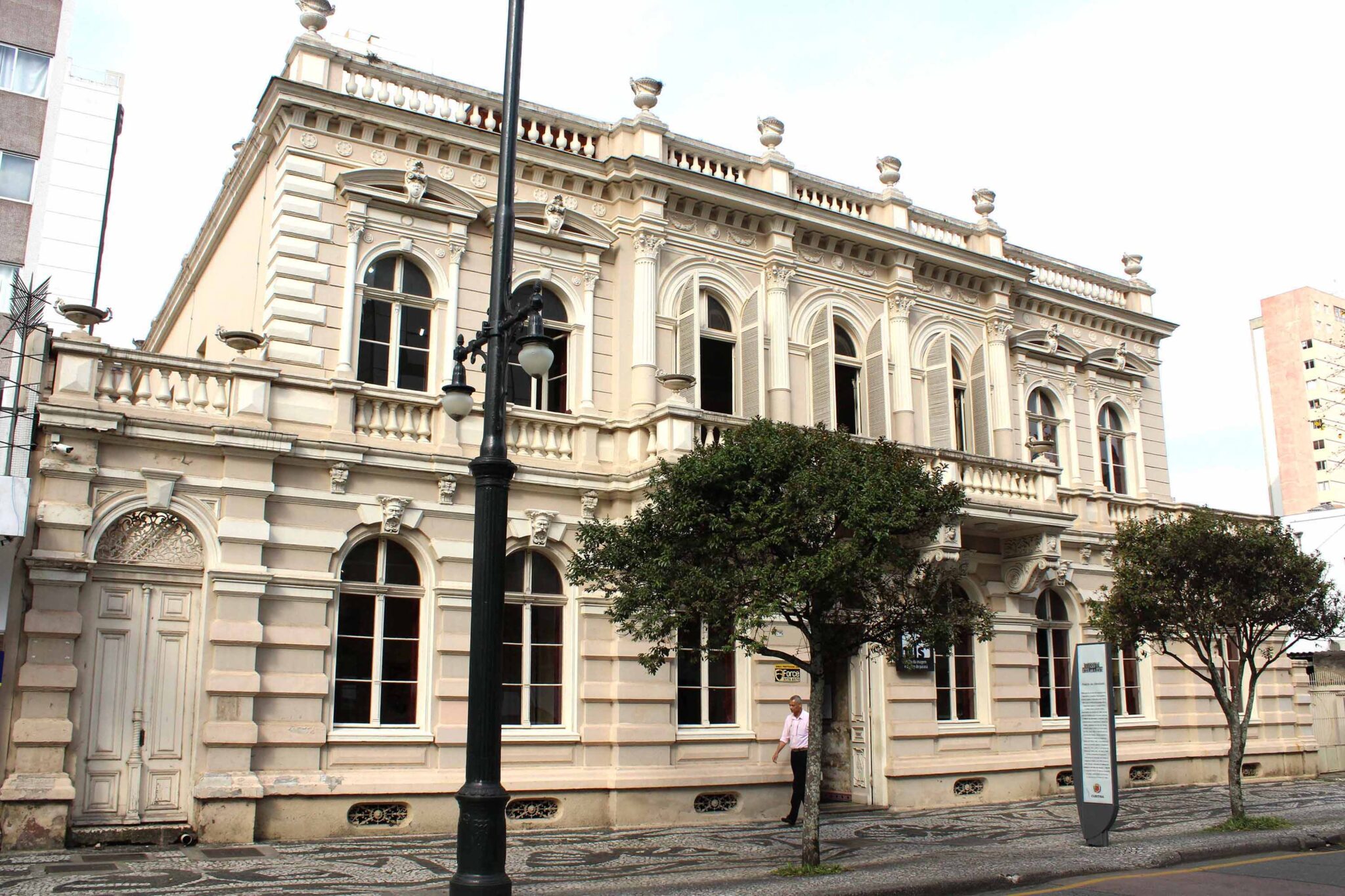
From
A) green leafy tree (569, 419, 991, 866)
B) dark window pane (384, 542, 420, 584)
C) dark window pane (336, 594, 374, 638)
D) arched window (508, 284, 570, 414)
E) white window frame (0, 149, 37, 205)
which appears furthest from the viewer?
white window frame (0, 149, 37, 205)

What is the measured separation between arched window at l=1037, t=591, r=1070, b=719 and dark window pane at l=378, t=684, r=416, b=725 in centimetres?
1172

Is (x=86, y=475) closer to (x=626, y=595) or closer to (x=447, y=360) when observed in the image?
(x=447, y=360)

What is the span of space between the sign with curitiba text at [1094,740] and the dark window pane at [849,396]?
7.34m

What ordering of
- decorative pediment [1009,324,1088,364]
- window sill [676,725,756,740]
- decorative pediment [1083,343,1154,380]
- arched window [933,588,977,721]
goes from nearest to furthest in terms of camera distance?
window sill [676,725,756,740], arched window [933,588,977,721], decorative pediment [1009,324,1088,364], decorative pediment [1083,343,1154,380]

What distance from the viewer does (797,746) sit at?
16.5 metres

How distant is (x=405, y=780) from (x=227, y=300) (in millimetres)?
8507

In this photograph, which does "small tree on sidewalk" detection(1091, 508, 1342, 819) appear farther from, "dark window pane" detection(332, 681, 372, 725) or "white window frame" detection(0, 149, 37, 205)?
"white window frame" detection(0, 149, 37, 205)

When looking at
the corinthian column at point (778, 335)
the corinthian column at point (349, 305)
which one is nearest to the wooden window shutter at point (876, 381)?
the corinthian column at point (778, 335)

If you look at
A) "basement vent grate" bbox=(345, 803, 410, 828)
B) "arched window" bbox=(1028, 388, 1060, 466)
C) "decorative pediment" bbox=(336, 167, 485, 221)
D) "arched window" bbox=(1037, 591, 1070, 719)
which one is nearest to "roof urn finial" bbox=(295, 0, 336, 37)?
"decorative pediment" bbox=(336, 167, 485, 221)

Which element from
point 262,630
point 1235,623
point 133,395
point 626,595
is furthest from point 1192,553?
point 133,395

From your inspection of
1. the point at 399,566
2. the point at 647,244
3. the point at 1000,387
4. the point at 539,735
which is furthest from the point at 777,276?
the point at 539,735

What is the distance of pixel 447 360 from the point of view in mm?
16969

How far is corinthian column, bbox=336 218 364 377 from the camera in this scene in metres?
16.1

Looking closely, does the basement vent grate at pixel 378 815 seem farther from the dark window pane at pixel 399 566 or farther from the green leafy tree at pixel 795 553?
the green leafy tree at pixel 795 553
